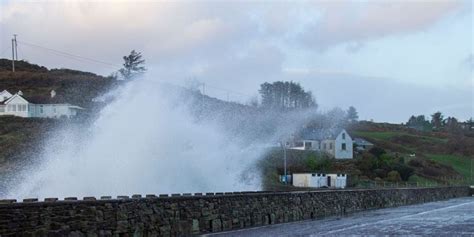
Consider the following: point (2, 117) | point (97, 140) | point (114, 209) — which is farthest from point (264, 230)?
point (2, 117)

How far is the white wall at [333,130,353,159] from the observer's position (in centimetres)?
11118

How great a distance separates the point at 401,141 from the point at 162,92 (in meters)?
124

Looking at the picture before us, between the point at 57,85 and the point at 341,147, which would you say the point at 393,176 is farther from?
the point at 57,85

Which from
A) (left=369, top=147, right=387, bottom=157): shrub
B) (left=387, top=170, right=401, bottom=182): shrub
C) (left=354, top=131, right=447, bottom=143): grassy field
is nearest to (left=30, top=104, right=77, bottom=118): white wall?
(left=387, top=170, right=401, bottom=182): shrub

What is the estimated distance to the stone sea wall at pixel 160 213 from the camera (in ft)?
52.1

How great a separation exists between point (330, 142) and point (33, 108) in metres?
44.4

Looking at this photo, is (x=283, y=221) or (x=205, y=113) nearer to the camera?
(x=283, y=221)

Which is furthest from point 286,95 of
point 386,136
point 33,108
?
point 33,108

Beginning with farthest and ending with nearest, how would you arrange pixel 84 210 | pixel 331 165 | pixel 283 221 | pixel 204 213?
pixel 331 165, pixel 283 221, pixel 204 213, pixel 84 210

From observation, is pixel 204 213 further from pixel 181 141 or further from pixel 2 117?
pixel 2 117

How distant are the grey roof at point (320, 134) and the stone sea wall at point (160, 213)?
242 ft

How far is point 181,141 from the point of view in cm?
3694

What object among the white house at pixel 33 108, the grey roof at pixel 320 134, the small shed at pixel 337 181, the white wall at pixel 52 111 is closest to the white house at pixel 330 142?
the grey roof at pixel 320 134

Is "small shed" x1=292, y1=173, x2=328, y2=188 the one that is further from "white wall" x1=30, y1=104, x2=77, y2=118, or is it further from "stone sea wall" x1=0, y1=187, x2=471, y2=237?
"white wall" x1=30, y1=104, x2=77, y2=118
